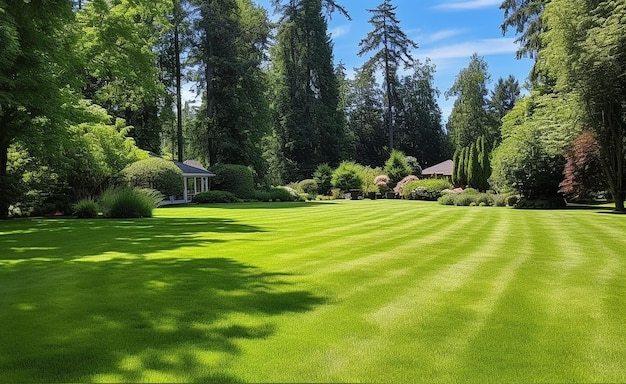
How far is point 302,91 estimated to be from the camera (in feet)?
169

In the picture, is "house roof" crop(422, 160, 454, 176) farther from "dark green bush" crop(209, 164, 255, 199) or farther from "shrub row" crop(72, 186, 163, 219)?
"shrub row" crop(72, 186, 163, 219)

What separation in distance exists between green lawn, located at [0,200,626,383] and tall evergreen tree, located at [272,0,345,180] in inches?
1702

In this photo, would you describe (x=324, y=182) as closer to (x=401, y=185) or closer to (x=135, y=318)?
A: (x=401, y=185)

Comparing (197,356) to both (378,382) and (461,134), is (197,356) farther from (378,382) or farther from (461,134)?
(461,134)

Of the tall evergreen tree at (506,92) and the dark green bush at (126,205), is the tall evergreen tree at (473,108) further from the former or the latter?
the dark green bush at (126,205)

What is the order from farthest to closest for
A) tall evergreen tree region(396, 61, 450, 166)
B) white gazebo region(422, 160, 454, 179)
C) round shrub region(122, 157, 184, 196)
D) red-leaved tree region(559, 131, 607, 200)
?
tall evergreen tree region(396, 61, 450, 166), white gazebo region(422, 160, 454, 179), round shrub region(122, 157, 184, 196), red-leaved tree region(559, 131, 607, 200)

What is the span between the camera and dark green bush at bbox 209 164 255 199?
34.0 m

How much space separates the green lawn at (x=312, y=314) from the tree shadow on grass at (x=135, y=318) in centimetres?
2

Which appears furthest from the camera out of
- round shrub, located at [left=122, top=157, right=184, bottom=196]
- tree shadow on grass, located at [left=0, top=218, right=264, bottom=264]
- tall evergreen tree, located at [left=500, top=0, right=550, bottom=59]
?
tall evergreen tree, located at [left=500, top=0, right=550, bottom=59]

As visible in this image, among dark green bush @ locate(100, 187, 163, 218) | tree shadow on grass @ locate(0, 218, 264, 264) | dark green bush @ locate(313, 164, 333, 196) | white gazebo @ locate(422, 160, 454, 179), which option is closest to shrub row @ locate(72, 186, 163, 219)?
dark green bush @ locate(100, 187, 163, 218)

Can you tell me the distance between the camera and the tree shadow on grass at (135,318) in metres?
3.17

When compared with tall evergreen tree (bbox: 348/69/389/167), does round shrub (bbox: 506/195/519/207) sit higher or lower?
lower

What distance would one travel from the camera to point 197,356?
335 cm

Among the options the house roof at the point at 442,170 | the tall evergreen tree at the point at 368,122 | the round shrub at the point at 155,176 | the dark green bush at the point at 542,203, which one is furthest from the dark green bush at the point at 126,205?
the tall evergreen tree at the point at 368,122
